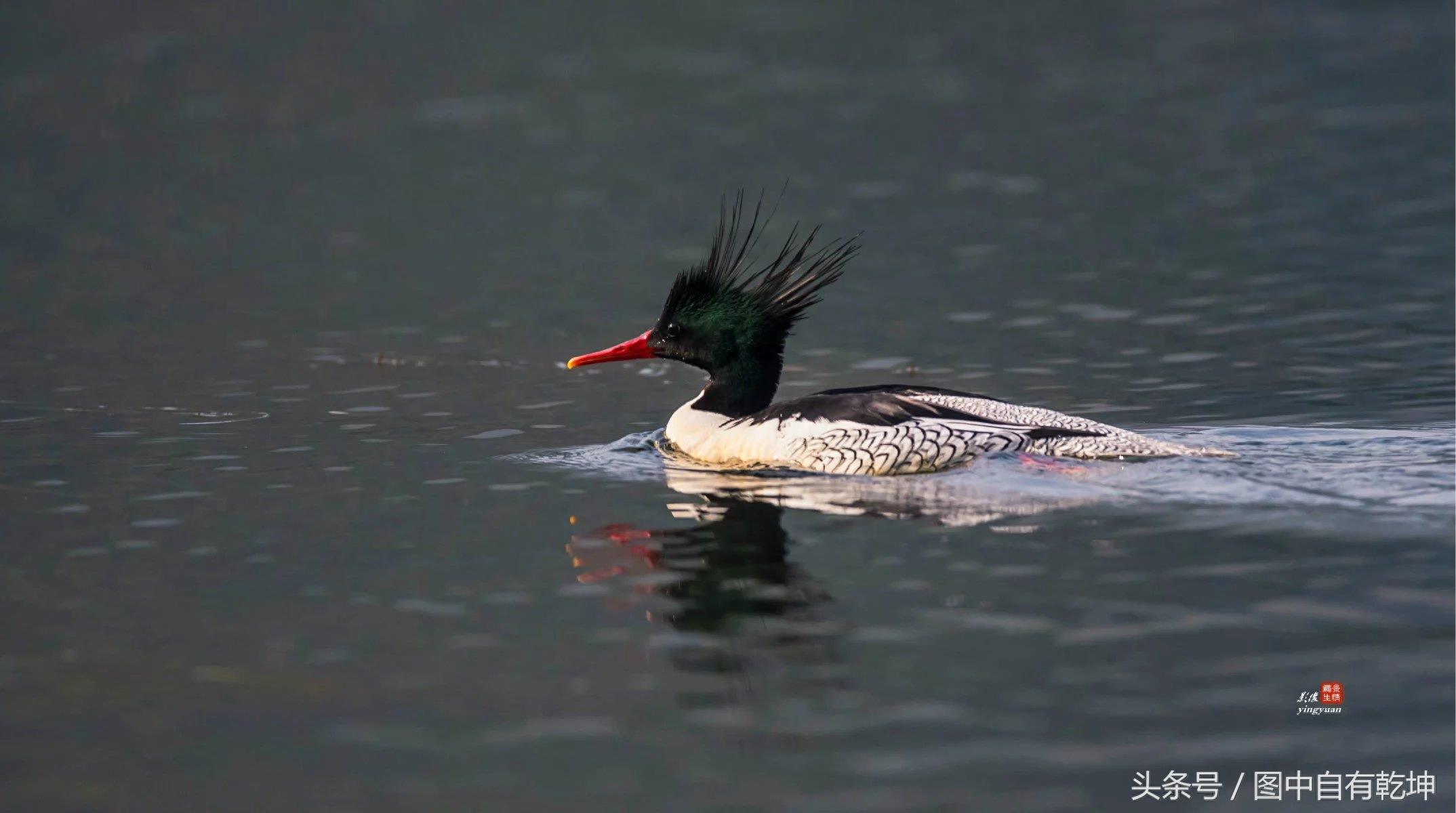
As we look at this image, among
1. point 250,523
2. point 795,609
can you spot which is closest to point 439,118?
point 250,523

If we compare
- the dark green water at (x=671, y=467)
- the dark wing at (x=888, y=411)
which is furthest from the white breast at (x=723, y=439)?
the dark green water at (x=671, y=467)

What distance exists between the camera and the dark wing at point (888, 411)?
1141cm

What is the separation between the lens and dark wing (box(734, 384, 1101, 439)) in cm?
1141

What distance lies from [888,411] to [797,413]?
64cm

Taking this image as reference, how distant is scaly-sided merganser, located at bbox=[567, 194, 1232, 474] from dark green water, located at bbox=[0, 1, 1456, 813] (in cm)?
34

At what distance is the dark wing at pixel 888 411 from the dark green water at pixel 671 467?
482mm

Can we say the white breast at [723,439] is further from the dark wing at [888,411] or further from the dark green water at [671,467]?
the dark green water at [671,467]

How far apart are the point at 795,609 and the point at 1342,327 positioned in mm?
10173

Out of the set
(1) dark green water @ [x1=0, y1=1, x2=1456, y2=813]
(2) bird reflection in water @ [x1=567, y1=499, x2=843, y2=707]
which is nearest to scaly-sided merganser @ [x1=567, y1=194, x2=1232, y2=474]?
(1) dark green water @ [x1=0, y1=1, x2=1456, y2=813]

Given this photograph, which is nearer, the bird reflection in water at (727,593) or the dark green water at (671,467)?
the dark green water at (671,467)

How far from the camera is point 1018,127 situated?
31203 millimetres

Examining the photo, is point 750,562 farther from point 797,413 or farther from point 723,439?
point 723,439

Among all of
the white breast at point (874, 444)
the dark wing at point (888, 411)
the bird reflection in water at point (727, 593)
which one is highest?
the dark wing at point (888, 411)

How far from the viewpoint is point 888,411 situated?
11.4 meters
